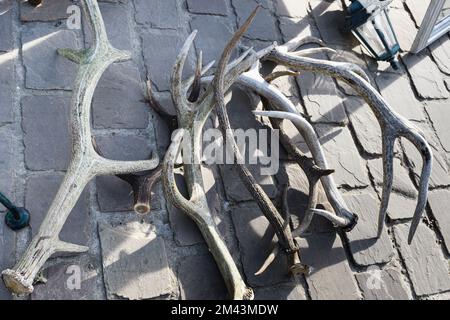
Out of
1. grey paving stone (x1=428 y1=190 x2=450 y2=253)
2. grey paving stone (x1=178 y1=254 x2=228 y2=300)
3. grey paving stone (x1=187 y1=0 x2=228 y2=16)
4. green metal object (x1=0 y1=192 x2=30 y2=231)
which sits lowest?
grey paving stone (x1=178 y1=254 x2=228 y2=300)

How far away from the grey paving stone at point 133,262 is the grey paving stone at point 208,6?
1.35 m

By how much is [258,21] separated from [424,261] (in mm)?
1593

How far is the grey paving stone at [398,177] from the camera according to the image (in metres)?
2.88

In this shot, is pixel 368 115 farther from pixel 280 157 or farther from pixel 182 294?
pixel 182 294

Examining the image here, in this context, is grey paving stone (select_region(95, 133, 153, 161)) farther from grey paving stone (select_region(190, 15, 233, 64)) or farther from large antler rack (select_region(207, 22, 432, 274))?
grey paving stone (select_region(190, 15, 233, 64))

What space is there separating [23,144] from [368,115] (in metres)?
1.83

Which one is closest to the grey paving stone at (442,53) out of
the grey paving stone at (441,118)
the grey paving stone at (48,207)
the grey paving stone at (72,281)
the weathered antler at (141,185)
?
the grey paving stone at (441,118)

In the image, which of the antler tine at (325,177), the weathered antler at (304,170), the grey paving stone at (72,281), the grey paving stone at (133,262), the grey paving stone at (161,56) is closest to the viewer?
the grey paving stone at (72,281)

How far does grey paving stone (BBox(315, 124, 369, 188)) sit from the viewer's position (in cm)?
280

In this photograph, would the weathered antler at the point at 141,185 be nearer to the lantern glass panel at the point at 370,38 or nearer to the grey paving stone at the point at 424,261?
the grey paving stone at the point at 424,261

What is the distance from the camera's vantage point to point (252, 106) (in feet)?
9.15

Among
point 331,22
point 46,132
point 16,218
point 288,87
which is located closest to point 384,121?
point 288,87

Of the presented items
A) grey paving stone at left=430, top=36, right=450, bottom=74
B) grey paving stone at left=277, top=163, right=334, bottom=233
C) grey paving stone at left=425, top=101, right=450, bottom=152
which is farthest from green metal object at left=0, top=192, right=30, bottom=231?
grey paving stone at left=430, top=36, right=450, bottom=74

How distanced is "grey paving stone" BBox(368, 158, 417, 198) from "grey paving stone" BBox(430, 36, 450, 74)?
929mm
